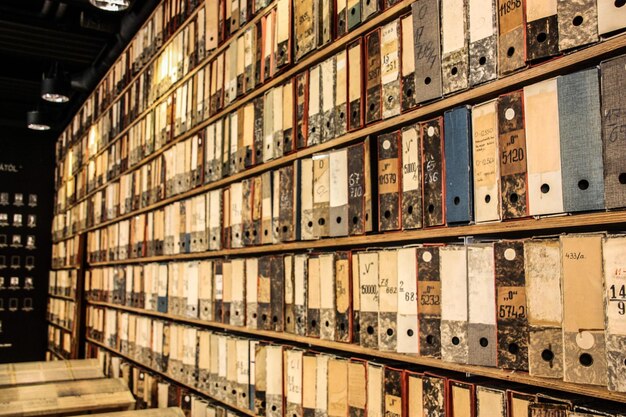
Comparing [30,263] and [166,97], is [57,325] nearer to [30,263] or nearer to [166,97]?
[30,263]

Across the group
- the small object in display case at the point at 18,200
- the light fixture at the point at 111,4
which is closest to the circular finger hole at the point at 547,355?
the light fixture at the point at 111,4

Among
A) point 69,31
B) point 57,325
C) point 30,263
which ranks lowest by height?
point 57,325

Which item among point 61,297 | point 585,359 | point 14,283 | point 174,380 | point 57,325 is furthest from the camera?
point 14,283

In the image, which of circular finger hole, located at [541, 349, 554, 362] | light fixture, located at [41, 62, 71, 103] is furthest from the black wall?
circular finger hole, located at [541, 349, 554, 362]

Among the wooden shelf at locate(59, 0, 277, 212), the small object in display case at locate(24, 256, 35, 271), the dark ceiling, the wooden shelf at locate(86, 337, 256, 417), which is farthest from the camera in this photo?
the small object in display case at locate(24, 256, 35, 271)

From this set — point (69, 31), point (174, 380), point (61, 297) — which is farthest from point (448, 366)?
point (61, 297)

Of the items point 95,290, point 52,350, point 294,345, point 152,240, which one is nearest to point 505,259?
point 294,345

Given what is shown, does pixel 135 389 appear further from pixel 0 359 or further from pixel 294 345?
pixel 0 359

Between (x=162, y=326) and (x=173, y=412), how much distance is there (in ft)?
1.86

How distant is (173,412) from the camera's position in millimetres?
2680

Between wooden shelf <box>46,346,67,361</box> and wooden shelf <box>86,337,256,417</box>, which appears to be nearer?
wooden shelf <box>86,337,256,417</box>

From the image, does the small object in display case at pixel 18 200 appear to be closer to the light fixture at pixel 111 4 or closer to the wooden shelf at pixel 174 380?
the wooden shelf at pixel 174 380

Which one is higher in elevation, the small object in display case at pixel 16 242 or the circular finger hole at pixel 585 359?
the small object in display case at pixel 16 242

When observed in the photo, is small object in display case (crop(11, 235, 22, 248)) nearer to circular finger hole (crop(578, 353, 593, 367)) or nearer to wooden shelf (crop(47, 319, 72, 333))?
wooden shelf (crop(47, 319, 72, 333))
